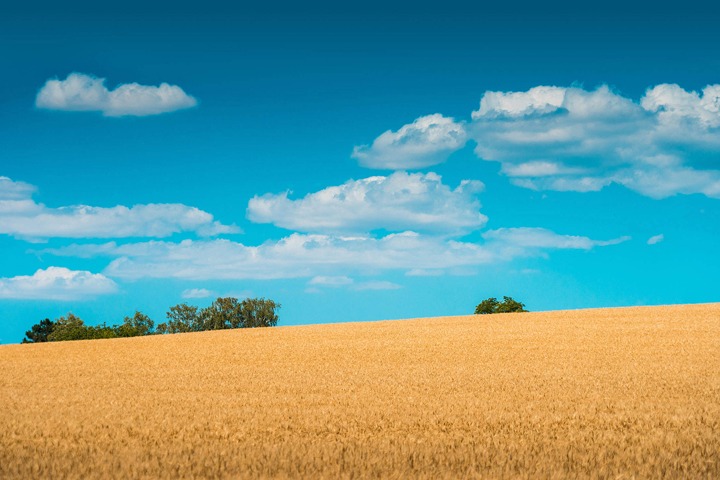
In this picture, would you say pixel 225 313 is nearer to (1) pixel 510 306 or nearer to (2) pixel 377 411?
(1) pixel 510 306

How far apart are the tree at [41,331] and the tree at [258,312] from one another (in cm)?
2924

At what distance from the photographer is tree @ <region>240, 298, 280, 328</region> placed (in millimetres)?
116250

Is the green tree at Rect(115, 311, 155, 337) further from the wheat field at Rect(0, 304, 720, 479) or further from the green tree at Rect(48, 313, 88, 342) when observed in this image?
the wheat field at Rect(0, 304, 720, 479)

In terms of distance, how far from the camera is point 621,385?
19500 mm

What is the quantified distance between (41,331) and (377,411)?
328ft

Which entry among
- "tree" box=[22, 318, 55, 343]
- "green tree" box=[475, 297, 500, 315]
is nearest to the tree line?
"tree" box=[22, 318, 55, 343]

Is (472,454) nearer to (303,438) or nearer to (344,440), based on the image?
(344,440)

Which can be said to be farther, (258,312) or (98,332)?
(258,312)

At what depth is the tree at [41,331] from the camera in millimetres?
101931

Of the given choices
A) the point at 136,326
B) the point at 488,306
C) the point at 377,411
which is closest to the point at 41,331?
the point at 136,326

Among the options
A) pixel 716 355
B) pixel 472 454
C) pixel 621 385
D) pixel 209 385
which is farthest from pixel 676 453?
pixel 716 355

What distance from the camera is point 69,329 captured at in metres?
85.4

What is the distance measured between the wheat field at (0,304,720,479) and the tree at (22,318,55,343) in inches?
2899

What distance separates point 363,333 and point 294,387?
22.6 m
